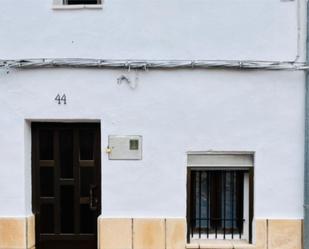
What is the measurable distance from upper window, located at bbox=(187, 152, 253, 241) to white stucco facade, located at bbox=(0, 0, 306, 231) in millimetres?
282

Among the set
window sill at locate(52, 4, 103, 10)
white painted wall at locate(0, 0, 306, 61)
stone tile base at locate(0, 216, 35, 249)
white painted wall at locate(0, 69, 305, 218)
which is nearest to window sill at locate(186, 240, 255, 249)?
white painted wall at locate(0, 69, 305, 218)

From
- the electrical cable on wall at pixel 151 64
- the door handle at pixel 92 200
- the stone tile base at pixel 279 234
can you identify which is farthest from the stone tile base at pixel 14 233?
the stone tile base at pixel 279 234

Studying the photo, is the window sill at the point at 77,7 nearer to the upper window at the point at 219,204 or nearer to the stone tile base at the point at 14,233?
the upper window at the point at 219,204

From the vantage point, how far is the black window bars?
4977 mm

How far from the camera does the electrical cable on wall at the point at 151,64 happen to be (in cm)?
463

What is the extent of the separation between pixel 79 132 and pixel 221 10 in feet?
7.32

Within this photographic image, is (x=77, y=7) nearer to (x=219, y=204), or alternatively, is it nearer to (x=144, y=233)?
(x=144, y=233)

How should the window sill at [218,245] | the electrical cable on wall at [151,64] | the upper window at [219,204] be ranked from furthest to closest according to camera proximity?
the upper window at [219,204] < the window sill at [218,245] < the electrical cable on wall at [151,64]

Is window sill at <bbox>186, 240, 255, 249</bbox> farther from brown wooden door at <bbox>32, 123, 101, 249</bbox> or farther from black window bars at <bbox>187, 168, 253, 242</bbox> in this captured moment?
brown wooden door at <bbox>32, 123, 101, 249</bbox>

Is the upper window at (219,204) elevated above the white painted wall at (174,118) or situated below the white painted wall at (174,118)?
below

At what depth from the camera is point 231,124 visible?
4.69 meters

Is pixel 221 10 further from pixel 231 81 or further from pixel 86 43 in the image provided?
pixel 86 43

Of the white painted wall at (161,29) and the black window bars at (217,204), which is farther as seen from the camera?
the black window bars at (217,204)

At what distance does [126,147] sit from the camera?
185 inches
